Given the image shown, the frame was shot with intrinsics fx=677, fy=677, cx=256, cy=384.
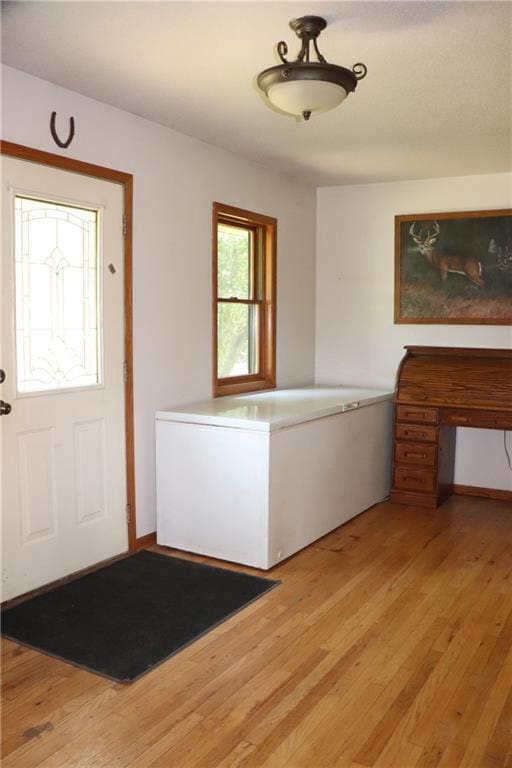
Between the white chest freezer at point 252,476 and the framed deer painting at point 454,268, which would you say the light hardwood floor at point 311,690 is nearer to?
the white chest freezer at point 252,476

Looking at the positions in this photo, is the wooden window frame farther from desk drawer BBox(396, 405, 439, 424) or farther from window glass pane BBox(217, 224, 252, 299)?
desk drawer BBox(396, 405, 439, 424)

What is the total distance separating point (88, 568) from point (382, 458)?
225 centimetres

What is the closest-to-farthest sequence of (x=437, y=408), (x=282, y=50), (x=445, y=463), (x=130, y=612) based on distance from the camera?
(x=282, y=50)
(x=130, y=612)
(x=437, y=408)
(x=445, y=463)

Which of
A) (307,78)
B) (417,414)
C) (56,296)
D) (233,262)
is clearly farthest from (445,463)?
(307,78)

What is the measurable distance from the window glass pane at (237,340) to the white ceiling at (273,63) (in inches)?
43.4

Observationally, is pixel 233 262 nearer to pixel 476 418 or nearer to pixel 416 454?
pixel 416 454

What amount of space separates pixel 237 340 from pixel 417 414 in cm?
136

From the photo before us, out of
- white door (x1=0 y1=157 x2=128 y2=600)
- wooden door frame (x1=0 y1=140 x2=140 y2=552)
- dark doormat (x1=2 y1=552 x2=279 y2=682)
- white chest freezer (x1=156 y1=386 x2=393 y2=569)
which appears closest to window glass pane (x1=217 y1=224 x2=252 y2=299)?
white chest freezer (x1=156 y1=386 x2=393 y2=569)

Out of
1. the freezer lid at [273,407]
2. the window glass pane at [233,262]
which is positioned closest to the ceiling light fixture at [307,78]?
the freezer lid at [273,407]

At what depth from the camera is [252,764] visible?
2.02 m

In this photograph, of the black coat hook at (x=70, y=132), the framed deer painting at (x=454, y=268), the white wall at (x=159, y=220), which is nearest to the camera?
the black coat hook at (x=70, y=132)

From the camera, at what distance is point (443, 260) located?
503 cm

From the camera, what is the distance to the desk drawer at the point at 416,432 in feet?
15.3

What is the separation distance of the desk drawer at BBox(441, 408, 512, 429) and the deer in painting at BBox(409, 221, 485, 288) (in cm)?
100
